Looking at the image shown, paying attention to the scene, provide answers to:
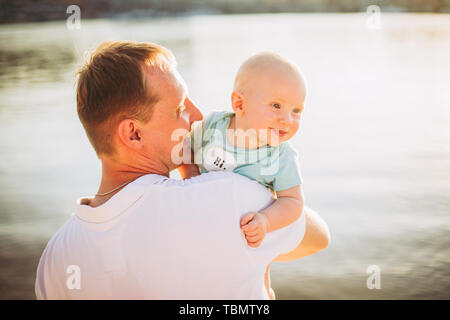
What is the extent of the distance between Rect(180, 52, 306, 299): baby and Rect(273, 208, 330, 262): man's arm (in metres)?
0.11

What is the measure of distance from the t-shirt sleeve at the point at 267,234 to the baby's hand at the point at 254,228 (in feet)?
0.05

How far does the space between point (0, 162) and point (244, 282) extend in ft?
17.5

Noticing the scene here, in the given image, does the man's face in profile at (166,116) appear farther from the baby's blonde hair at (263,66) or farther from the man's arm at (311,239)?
the man's arm at (311,239)

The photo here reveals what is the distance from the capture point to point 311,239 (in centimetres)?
166

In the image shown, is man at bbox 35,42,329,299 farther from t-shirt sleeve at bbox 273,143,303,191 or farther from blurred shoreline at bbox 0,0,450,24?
blurred shoreline at bbox 0,0,450,24

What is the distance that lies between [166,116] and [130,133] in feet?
0.40

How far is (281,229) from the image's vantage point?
4.87 feet

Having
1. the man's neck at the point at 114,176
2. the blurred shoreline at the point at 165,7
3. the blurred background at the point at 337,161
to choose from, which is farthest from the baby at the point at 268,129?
the blurred shoreline at the point at 165,7

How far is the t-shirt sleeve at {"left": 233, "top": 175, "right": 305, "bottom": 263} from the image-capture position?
1.36m

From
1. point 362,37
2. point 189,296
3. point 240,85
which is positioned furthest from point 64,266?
point 362,37

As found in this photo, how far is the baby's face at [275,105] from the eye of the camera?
1.57 m

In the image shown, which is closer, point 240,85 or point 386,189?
point 240,85

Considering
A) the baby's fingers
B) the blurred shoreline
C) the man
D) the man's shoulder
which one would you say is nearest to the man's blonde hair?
the man

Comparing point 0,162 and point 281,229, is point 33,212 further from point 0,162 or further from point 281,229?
point 281,229
